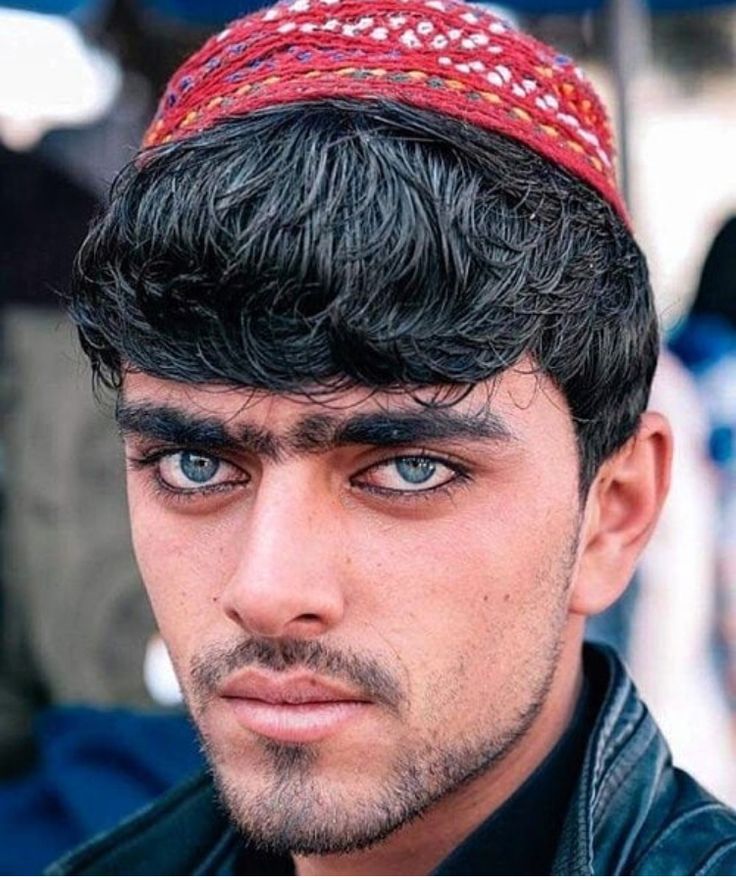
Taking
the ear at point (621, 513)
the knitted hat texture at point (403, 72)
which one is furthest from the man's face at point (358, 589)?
the knitted hat texture at point (403, 72)

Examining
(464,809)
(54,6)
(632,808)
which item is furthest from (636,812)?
(54,6)

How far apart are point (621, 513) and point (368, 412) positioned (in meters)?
0.44

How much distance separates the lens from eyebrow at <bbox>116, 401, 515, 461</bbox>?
1.53 metres

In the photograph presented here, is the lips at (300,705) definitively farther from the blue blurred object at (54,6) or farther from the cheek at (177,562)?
the blue blurred object at (54,6)

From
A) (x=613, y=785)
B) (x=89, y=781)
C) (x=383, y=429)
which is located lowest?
(x=89, y=781)

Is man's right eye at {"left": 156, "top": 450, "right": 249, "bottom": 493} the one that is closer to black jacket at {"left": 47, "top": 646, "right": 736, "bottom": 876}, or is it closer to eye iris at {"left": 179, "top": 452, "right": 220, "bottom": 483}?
eye iris at {"left": 179, "top": 452, "right": 220, "bottom": 483}

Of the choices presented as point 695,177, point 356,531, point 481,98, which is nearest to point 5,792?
point 356,531

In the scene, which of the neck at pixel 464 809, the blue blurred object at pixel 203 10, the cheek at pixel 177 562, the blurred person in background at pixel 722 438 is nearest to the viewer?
the cheek at pixel 177 562

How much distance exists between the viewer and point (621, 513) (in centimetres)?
181

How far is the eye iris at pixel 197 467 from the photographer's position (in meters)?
1.63

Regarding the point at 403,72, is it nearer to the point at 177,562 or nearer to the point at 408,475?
the point at 408,475

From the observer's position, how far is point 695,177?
25.3ft

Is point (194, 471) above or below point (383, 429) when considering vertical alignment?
below

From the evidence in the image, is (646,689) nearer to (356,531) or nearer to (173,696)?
(173,696)
